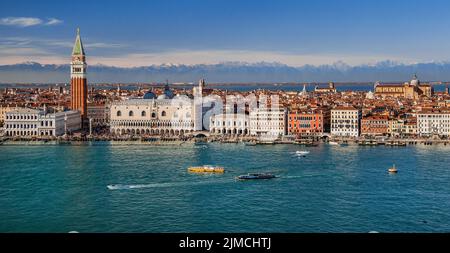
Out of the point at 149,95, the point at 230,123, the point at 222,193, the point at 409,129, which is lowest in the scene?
the point at 222,193

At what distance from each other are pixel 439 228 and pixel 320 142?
722cm

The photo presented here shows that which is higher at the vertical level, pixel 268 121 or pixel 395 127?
pixel 268 121

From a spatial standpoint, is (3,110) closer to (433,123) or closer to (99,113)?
(99,113)

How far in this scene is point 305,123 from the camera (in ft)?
40.2

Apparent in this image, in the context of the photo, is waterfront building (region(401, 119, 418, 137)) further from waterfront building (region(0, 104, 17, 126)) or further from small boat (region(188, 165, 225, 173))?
waterfront building (region(0, 104, 17, 126))

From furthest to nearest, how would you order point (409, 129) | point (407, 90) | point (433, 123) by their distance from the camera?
1. point (407, 90)
2. point (409, 129)
3. point (433, 123)

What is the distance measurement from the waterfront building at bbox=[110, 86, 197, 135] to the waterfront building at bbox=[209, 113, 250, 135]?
1.39 ft

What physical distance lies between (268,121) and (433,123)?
3151mm

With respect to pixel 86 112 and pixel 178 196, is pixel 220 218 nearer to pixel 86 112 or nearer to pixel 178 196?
pixel 178 196

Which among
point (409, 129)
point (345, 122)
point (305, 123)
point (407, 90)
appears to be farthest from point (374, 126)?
point (407, 90)

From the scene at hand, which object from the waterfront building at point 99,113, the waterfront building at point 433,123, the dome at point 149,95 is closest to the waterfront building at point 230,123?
the dome at point 149,95

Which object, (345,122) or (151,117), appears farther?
(151,117)

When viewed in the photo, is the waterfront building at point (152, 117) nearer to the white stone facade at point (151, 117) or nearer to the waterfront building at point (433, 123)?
the white stone facade at point (151, 117)
